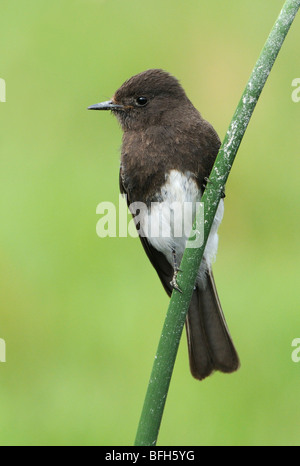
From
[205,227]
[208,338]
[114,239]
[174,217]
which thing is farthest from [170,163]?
[114,239]

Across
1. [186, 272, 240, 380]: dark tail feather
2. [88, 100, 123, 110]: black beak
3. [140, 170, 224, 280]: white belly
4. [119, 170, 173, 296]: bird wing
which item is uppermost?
[88, 100, 123, 110]: black beak

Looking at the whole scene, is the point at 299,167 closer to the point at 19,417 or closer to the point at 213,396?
the point at 213,396

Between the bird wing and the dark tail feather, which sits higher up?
the bird wing

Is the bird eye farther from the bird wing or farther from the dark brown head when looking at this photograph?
the bird wing

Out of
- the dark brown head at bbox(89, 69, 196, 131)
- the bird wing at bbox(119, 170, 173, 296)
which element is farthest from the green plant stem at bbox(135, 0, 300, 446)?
the bird wing at bbox(119, 170, 173, 296)

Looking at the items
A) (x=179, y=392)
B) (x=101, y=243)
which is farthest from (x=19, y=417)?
(x=101, y=243)

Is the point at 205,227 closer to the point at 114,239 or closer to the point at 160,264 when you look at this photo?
the point at 160,264

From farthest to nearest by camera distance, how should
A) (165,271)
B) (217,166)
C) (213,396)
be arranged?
(213,396)
(165,271)
(217,166)

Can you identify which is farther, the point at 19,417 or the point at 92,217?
the point at 92,217

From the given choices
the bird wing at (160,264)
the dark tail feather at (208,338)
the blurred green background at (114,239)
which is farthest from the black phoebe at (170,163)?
the blurred green background at (114,239)
